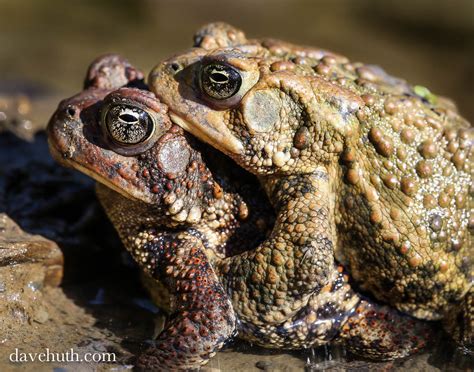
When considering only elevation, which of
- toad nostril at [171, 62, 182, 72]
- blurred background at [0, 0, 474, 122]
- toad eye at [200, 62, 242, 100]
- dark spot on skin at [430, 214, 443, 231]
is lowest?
dark spot on skin at [430, 214, 443, 231]

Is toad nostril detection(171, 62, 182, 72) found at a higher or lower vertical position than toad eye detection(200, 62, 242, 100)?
higher

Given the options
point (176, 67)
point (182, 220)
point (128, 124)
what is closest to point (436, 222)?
point (182, 220)

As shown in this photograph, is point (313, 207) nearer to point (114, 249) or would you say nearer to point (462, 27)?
point (114, 249)

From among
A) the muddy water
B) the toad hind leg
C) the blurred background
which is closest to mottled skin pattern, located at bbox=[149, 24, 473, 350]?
the toad hind leg

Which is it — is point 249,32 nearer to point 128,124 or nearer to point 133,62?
point 133,62

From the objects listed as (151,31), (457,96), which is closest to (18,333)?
(457,96)

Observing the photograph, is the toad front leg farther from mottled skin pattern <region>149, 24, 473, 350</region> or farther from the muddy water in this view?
the muddy water

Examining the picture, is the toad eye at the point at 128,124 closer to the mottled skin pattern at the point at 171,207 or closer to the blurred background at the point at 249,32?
the mottled skin pattern at the point at 171,207

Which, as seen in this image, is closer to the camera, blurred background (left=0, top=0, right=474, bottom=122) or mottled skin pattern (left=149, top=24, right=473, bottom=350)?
mottled skin pattern (left=149, top=24, right=473, bottom=350)
